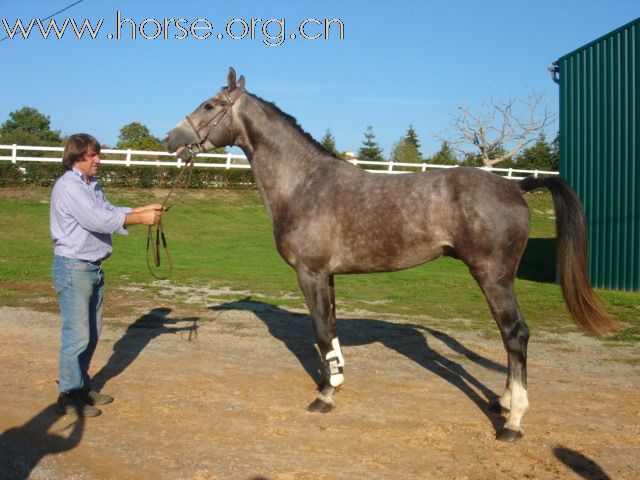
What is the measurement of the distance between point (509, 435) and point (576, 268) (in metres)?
1.47

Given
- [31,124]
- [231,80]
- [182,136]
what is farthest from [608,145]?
[31,124]

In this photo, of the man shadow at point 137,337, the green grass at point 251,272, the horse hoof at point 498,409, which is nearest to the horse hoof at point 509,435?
the horse hoof at point 498,409

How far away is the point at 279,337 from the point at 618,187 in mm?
9893

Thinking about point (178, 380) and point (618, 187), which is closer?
point (178, 380)

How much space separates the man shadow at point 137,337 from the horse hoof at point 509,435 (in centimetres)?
346

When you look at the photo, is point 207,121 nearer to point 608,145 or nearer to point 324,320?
point 324,320

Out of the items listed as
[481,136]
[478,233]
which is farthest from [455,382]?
[481,136]

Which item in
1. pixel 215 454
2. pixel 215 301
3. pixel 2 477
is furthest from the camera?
pixel 215 301

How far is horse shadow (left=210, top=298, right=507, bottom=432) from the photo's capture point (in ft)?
18.9

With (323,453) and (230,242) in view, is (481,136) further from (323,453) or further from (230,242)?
(323,453)

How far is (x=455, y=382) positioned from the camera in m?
5.92

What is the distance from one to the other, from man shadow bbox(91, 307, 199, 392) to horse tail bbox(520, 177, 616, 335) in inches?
163

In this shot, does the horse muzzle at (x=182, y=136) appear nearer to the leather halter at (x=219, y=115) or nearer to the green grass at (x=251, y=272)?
the leather halter at (x=219, y=115)

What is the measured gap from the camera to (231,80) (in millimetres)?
5621
